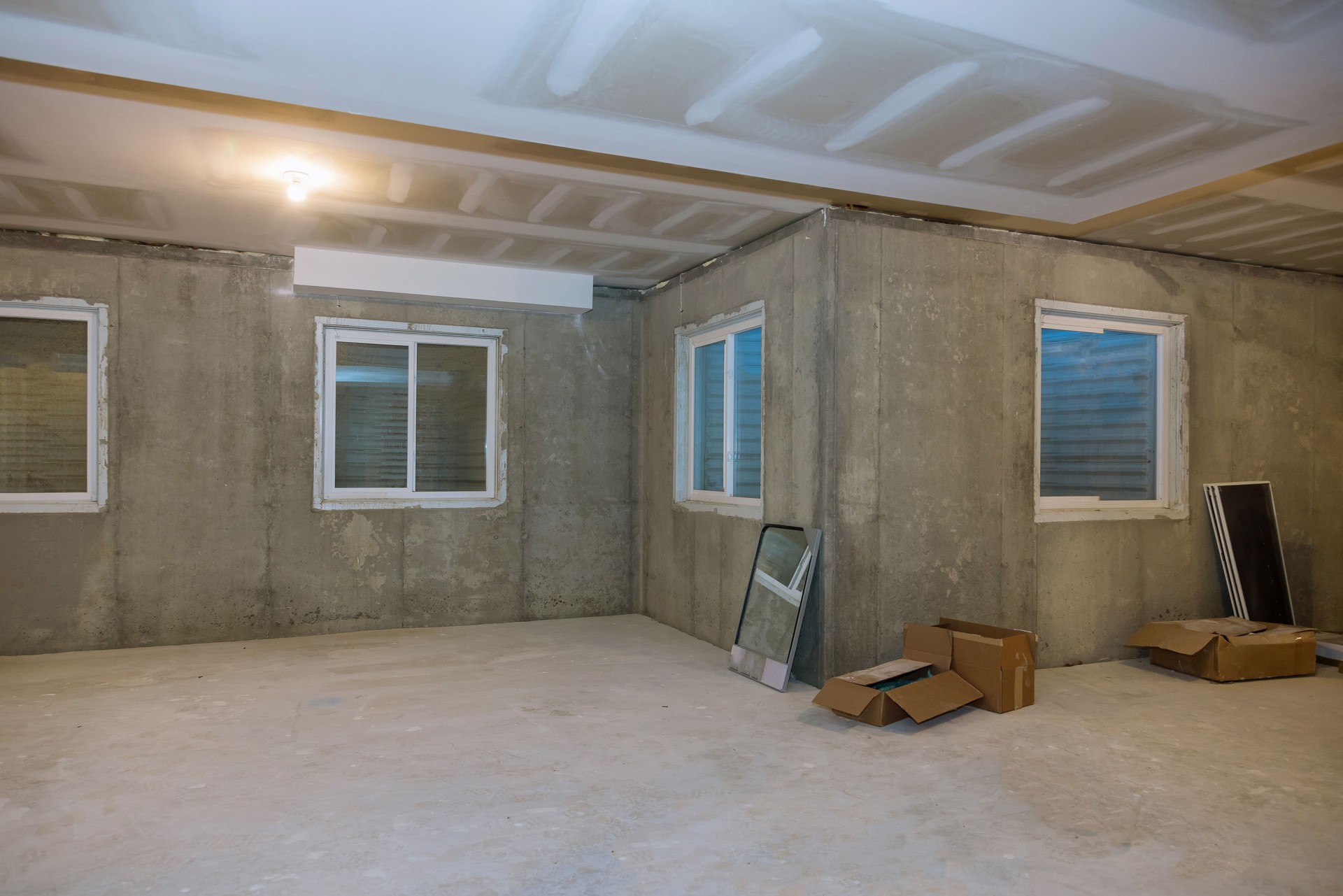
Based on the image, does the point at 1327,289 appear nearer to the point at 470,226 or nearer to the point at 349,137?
the point at 470,226

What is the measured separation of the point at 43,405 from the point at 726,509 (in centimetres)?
437

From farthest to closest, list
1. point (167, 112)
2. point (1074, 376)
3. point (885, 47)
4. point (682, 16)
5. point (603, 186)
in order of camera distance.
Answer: point (1074, 376) < point (603, 186) < point (167, 112) < point (885, 47) < point (682, 16)

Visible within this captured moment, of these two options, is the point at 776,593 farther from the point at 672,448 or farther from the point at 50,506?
the point at 50,506

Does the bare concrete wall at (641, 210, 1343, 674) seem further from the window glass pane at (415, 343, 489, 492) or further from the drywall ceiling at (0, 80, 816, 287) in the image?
the window glass pane at (415, 343, 489, 492)

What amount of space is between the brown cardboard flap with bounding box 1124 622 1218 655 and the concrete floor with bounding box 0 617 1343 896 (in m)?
0.20

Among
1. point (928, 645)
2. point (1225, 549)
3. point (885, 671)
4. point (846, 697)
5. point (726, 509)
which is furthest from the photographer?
point (726, 509)

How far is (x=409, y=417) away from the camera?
610 cm

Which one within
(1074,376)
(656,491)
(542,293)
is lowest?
(656,491)

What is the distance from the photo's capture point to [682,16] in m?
2.55

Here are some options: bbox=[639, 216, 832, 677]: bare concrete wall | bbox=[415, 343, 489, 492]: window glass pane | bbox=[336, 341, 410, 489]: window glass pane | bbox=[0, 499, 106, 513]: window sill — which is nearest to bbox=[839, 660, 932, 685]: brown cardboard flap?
bbox=[639, 216, 832, 677]: bare concrete wall

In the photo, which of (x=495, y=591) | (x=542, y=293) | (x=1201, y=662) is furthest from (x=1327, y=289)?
(x=495, y=591)

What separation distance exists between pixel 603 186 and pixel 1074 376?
317 cm

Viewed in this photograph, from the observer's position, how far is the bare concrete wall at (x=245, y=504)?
5.30m

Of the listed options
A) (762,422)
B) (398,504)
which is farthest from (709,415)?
(398,504)
